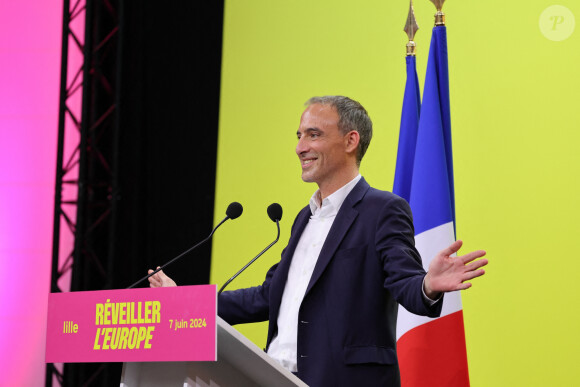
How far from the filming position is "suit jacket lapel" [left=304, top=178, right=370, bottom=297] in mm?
2117

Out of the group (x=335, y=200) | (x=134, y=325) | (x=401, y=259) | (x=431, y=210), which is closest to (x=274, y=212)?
(x=335, y=200)

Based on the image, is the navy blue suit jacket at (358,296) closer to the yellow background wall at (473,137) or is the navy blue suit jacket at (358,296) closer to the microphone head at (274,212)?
the microphone head at (274,212)

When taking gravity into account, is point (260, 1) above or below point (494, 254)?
above

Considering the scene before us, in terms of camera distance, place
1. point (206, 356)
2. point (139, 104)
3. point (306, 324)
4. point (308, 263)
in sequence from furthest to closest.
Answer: point (139, 104)
point (308, 263)
point (306, 324)
point (206, 356)

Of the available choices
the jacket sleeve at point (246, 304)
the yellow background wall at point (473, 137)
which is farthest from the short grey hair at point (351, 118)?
the yellow background wall at point (473, 137)

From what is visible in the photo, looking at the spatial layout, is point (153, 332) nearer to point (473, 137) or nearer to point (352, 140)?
point (352, 140)

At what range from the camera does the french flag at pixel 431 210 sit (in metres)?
3.00

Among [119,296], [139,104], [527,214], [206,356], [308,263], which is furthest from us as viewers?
[139,104]

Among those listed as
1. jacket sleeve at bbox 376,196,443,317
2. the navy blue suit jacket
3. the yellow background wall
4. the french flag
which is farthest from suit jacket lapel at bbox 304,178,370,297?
the yellow background wall

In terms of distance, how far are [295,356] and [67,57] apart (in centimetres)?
330

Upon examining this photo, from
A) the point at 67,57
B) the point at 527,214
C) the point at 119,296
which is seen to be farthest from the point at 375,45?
the point at 119,296

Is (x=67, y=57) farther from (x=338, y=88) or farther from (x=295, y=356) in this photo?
(x=295, y=356)

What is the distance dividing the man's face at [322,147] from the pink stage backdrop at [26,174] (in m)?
2.98

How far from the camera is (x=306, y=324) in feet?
6.84
